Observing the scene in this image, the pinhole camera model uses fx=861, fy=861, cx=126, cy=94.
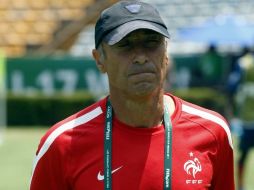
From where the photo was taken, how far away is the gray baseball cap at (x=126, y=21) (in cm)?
378

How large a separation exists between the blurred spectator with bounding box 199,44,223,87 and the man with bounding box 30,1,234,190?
17.5 m

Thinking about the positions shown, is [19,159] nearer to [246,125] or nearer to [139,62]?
[246,125]

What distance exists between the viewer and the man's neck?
3.98 m

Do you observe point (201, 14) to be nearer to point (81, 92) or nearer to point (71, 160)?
point (81, 92)

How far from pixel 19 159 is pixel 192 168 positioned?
11317mm

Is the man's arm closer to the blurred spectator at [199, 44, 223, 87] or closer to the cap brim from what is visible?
the cap brim

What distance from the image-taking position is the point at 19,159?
49.3ft

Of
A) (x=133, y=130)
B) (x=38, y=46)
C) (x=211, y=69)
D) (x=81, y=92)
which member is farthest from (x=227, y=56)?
(x=133, y=130)

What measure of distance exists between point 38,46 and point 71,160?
23.2m

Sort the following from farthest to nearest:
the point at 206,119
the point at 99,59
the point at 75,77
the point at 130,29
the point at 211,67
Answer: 1. the point at 75,77
2. the point at 211,67
3. the point at 206,119
4. the point at 99,59
5. the point at 130,29

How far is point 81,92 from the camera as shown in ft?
71.2

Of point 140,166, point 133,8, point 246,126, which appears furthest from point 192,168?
point 246,126

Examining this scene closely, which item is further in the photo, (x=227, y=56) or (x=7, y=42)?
(x=7, y=42)

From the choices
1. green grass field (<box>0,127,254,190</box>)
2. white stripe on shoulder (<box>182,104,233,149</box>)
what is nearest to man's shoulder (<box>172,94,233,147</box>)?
white stripe on shoulder (<box>182,104,233,149</box>)
